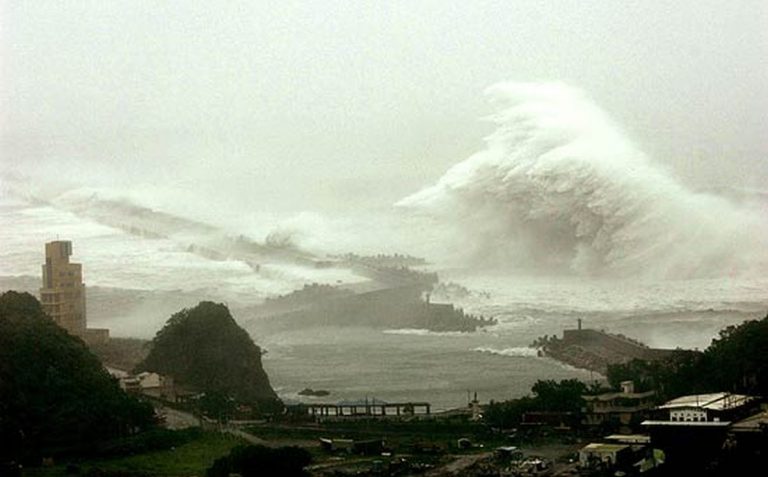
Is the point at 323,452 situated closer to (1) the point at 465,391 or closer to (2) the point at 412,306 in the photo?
(1) the point at 465,391

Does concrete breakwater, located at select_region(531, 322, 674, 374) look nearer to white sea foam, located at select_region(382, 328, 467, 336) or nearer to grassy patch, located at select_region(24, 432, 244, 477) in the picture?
white sea foam, located at select_region(382, 328, 467, 336)

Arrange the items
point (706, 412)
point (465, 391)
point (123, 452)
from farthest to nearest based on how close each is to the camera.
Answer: point (465, 391)
point (123, 452)
point (706, 412)

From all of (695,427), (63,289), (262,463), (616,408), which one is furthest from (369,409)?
(63,289)

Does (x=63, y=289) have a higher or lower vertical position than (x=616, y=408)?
higher

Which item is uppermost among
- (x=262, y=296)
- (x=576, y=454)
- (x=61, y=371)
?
(x=262, y=296)

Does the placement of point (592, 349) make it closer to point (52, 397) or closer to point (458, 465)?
point (458, 465)

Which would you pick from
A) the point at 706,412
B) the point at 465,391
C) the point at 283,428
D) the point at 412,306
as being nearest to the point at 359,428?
the point at 283,428

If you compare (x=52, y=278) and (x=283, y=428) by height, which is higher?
(x=52, y=278)
